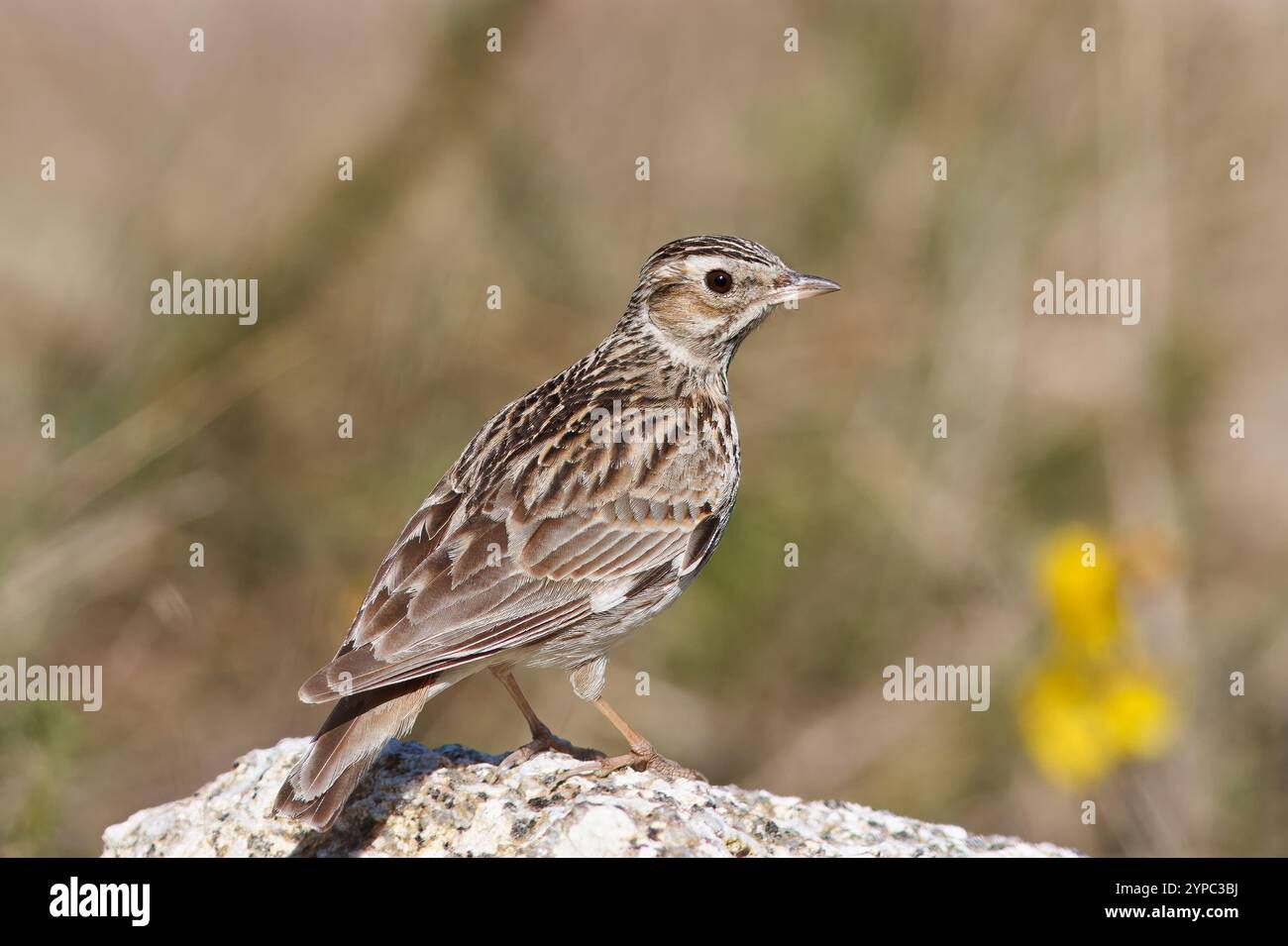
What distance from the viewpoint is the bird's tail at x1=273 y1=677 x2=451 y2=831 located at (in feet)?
15.8

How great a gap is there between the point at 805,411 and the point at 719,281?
2.97m

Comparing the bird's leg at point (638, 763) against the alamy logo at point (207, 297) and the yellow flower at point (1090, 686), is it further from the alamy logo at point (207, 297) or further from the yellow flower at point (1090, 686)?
the alamy logo at point (207, 297)

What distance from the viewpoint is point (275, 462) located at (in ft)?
29.1

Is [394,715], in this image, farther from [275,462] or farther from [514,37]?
[514,37]

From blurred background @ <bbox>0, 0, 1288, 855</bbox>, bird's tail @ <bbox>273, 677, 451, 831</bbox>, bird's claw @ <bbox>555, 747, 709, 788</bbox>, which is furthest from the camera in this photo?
blurred background @ <bbox>0, 0, 1288, 855</bbox>

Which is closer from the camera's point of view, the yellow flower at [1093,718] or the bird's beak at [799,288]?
the yellow flower at [1093,718]

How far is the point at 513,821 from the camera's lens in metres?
5.14

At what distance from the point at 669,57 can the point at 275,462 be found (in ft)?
17.5

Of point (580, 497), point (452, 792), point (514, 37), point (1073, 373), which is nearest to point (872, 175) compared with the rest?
point (1073, 373)

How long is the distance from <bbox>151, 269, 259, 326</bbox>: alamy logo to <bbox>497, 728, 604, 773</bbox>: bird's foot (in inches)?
144

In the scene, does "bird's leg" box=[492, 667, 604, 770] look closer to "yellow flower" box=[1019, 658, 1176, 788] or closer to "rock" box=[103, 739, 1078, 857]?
"rock" box=[103, 739, 1078, 857]

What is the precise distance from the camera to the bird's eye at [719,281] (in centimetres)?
679
